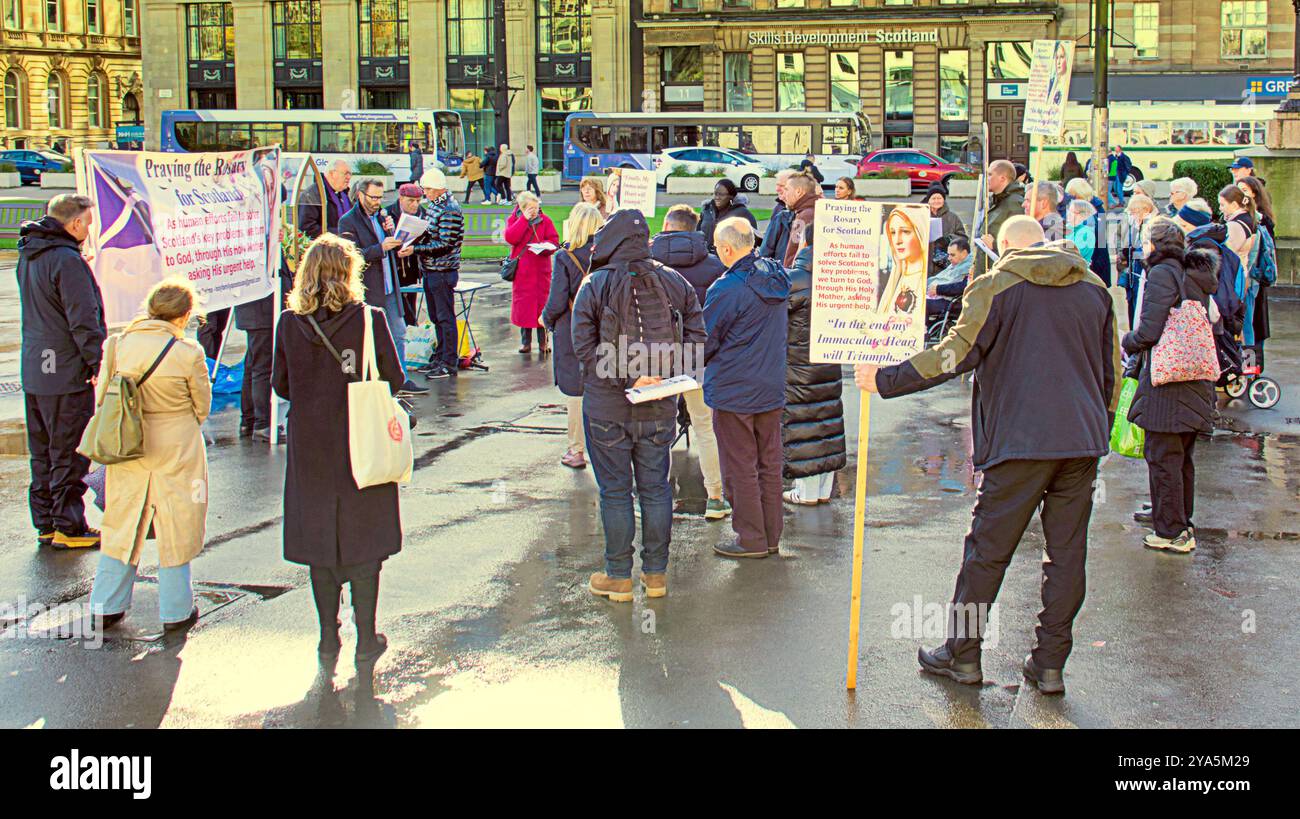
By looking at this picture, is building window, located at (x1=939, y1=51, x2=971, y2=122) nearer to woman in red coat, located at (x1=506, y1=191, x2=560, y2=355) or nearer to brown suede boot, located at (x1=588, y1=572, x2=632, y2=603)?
woman in red coat, located at (x1=506, y1=191, x2=560, y2=355)

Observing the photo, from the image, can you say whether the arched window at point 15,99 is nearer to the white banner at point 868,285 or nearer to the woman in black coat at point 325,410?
the woman in black coat at point 325,410

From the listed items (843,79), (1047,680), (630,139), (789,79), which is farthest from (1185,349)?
(789,79)

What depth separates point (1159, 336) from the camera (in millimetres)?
7801

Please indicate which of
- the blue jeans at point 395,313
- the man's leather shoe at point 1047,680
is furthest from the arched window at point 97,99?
the man's leather shoe at point 1047,680

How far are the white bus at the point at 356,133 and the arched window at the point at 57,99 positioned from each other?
2594 centimetres

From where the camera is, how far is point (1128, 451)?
892cm

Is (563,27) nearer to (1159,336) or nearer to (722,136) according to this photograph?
(722,136)

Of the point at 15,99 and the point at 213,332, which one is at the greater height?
the point at 15,99

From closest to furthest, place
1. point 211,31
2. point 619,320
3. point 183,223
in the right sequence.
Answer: point 619,320 → point 183,223 → point 211,31

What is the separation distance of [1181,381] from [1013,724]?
294 cm

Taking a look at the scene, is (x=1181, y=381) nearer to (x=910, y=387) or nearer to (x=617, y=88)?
(x=910, y=387)

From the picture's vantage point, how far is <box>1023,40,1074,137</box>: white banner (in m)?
13.6

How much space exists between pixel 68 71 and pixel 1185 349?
78.9 meters
